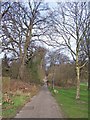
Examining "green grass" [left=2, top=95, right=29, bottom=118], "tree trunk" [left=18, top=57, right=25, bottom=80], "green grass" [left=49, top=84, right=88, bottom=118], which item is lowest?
"green grass" [left=49, top=84, right=88, bottom=118]

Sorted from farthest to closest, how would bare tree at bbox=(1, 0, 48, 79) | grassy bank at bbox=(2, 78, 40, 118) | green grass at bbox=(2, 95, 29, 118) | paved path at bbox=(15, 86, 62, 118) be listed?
bare tree at bbox=(1, 0, 48, 79) < grassy bank at bbox=(2, 78, 40, 118) < paved path at bbox=(15, 86, 62, 118) < green grass at bbox=(2, 95, 29, 118)

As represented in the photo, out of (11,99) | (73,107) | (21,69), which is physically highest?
(21,69)

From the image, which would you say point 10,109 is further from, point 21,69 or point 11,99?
point 21,69

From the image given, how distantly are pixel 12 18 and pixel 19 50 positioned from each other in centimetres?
793

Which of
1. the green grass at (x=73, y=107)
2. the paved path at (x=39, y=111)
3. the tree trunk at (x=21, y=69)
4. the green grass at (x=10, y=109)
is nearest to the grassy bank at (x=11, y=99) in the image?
the green grass at (x=10, y=109)

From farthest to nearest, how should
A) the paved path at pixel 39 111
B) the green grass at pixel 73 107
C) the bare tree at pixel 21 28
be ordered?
1. the bare tree at pixel 21 28
2. the green grass at pixel 73 107
3. the paved path at pixel 39 111

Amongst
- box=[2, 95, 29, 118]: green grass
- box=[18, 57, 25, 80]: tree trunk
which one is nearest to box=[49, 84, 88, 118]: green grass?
box=[2, 95, 29, 118]: green grass

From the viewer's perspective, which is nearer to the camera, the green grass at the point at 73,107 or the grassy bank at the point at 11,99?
the green grass at the point at 73,107

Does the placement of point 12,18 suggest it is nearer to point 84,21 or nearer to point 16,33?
point 16,33

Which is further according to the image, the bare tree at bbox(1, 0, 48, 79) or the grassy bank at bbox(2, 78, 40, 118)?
the bare tree at bbox(1, 0, 48, 79)

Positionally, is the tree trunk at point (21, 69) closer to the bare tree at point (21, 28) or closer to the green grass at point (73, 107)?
the bare tree at point (21, 28)

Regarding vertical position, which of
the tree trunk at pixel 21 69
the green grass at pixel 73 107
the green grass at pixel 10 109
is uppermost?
the tree trunk at pixel 21 69

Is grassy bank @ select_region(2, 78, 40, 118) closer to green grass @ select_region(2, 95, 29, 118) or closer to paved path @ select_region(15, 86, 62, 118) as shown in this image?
green grass @ select_region(2, 95, 29, 118)

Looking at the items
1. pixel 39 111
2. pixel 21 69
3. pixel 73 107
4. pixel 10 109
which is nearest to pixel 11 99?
pixel 73 107
